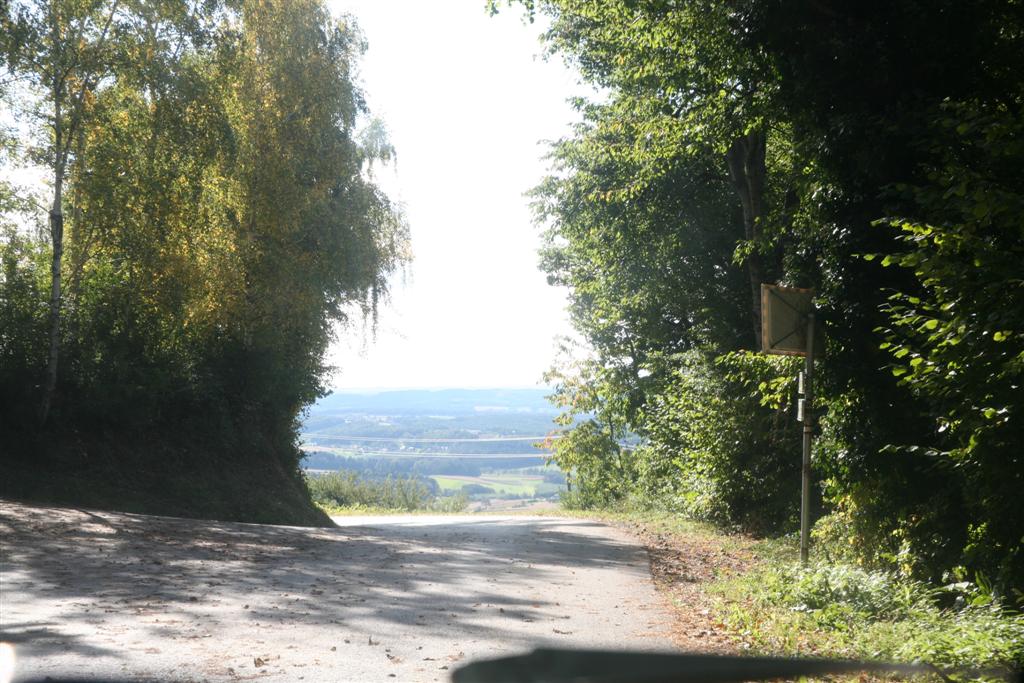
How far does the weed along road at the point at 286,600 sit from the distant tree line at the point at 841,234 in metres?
3.23

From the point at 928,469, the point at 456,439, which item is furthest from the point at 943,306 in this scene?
the point at 456,439

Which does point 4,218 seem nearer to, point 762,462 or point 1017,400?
point 762,462

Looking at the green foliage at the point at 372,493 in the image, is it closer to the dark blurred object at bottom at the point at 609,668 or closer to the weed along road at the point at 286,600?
the weed along road at the point at 286,600

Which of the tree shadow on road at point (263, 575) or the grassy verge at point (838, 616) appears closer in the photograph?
the grassy verge at point (838, 616)

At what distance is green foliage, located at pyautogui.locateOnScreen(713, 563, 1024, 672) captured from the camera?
6707mm

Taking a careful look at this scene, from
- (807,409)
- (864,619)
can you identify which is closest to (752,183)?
(807,409)

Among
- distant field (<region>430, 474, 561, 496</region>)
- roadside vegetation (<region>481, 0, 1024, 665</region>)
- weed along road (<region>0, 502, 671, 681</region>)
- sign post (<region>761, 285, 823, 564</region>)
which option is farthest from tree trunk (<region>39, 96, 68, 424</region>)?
distant field (<region>430, 474, 561, 496</region>)

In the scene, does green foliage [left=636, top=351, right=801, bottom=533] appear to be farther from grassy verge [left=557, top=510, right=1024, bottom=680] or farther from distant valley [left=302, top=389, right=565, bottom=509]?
distant valley [left=302, top=389, right=565, bottom=509]

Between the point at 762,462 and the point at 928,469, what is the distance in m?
9.32

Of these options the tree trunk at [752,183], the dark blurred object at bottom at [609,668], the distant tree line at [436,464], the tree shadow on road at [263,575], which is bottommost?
the distant tree line at [436,464]

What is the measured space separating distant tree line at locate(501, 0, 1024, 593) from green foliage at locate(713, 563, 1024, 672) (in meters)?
0.58

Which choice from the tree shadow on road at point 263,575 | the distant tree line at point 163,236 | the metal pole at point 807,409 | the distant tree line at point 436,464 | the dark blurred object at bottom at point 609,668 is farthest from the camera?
the distant tree line at point 436,464

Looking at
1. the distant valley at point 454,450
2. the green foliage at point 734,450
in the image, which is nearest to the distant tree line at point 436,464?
the distant valley at point 454,450

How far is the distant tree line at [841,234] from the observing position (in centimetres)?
771
